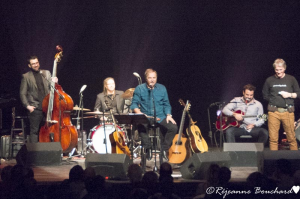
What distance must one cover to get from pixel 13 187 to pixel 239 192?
6.97ft

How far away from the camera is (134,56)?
1028 centimetres

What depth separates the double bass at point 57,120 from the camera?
24.5 ft

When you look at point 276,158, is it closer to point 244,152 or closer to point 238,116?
point 244,152

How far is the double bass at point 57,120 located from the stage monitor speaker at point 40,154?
37 cm

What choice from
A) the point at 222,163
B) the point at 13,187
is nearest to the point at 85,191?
the point at 13,187

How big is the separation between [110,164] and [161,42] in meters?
4.99

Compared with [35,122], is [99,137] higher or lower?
lower

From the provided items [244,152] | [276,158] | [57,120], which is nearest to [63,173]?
[57,120]

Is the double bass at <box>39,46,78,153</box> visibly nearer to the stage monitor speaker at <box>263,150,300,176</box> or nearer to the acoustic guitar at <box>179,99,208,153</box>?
the acoustic guitar at <box>179,99,208,153</box>

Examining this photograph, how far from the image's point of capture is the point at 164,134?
7.21 m

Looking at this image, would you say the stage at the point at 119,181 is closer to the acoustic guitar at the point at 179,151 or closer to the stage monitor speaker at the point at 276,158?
the acoustic guitar at the point at 179,151

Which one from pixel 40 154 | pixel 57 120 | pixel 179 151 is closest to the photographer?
pixel 40 154

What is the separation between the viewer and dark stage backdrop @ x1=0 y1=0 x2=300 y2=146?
986cm

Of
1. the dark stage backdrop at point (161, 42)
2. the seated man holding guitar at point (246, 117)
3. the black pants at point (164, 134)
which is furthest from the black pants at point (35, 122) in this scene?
the seated man holding guitar at point (246, 117)
